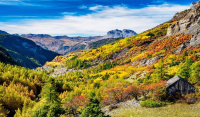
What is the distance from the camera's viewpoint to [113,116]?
4056 centimetres

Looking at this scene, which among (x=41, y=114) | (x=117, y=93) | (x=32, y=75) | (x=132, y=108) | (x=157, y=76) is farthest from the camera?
(x=32, y=75)

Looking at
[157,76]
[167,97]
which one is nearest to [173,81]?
[167,97]

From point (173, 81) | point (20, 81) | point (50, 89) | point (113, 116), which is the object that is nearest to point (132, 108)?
point (113, 116)

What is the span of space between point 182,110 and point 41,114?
118 ft

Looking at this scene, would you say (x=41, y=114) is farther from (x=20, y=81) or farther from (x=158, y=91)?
(x=20, y=81)

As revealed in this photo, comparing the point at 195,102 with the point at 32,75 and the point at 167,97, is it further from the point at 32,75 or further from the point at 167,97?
the point at 32,75

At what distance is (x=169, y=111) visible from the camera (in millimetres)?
36719

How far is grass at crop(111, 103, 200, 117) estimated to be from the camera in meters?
34.6

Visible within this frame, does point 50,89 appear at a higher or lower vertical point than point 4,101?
higher

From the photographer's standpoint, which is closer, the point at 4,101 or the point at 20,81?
the point at 4,101

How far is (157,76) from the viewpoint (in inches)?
2830

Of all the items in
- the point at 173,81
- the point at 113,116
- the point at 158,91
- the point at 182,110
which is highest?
the point at 173,81

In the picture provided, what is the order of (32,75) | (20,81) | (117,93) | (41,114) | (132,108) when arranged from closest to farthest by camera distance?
(41,114) < (132,108) < (117,93) < (20,81) < (32,75)

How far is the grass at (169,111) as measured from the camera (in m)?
34.6
